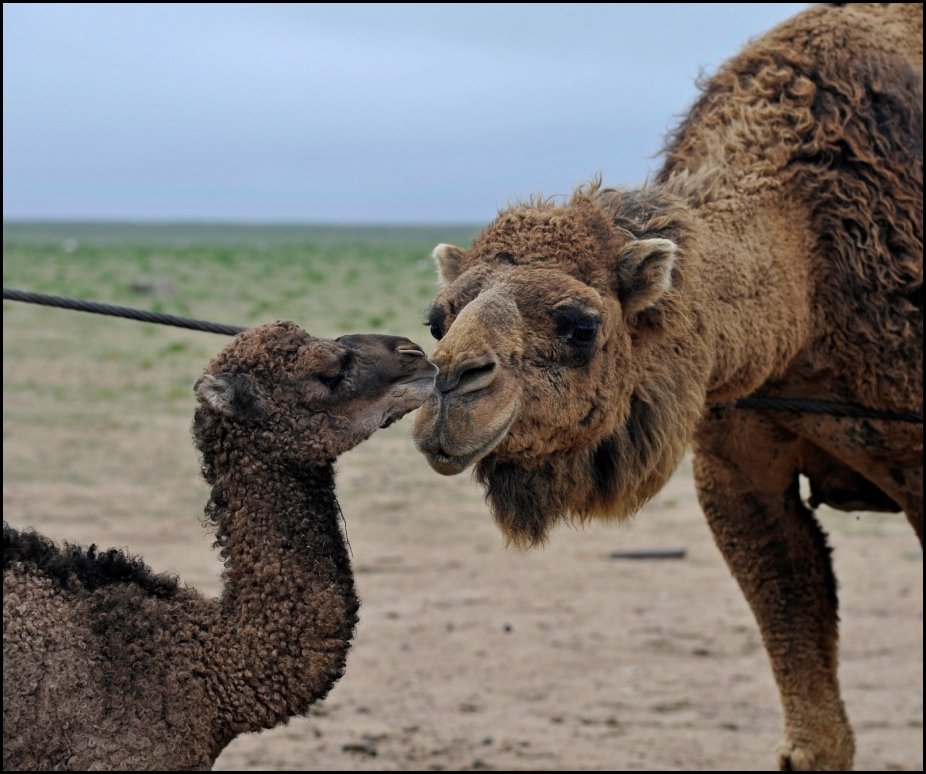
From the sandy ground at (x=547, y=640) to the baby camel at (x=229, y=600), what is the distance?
3029mm

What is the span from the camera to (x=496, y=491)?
15.4 ft

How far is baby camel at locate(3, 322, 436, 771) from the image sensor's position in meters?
3.80

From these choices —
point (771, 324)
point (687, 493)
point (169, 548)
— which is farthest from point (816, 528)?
point (687, 493)

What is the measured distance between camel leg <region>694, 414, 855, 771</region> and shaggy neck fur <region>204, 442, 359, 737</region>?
2557 mm

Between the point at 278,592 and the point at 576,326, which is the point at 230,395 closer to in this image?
the point at 278,592

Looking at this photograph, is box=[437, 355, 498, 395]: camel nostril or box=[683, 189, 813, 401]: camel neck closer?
box=[437, 355, 498, 395]: camel nostril

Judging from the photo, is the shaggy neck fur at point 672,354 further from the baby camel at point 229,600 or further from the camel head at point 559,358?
the baby camel at point 229,600

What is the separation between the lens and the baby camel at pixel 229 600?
150 inches

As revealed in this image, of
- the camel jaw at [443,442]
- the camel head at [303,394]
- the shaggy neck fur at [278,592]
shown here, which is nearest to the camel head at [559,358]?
the camel jaw at [443,442]

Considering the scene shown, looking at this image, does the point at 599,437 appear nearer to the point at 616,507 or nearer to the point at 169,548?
the point at 616,507

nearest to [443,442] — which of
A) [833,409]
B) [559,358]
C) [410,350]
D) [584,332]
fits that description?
[410,350]

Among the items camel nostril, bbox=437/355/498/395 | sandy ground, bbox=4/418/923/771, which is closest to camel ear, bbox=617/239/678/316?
camel nostril, bbox=437/355/498/395

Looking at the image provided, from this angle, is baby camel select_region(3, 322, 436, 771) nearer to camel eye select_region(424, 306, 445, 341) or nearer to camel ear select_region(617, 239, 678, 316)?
camel eye select_region(424, 306, 445, 341)

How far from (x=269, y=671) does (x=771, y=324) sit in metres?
2.32
